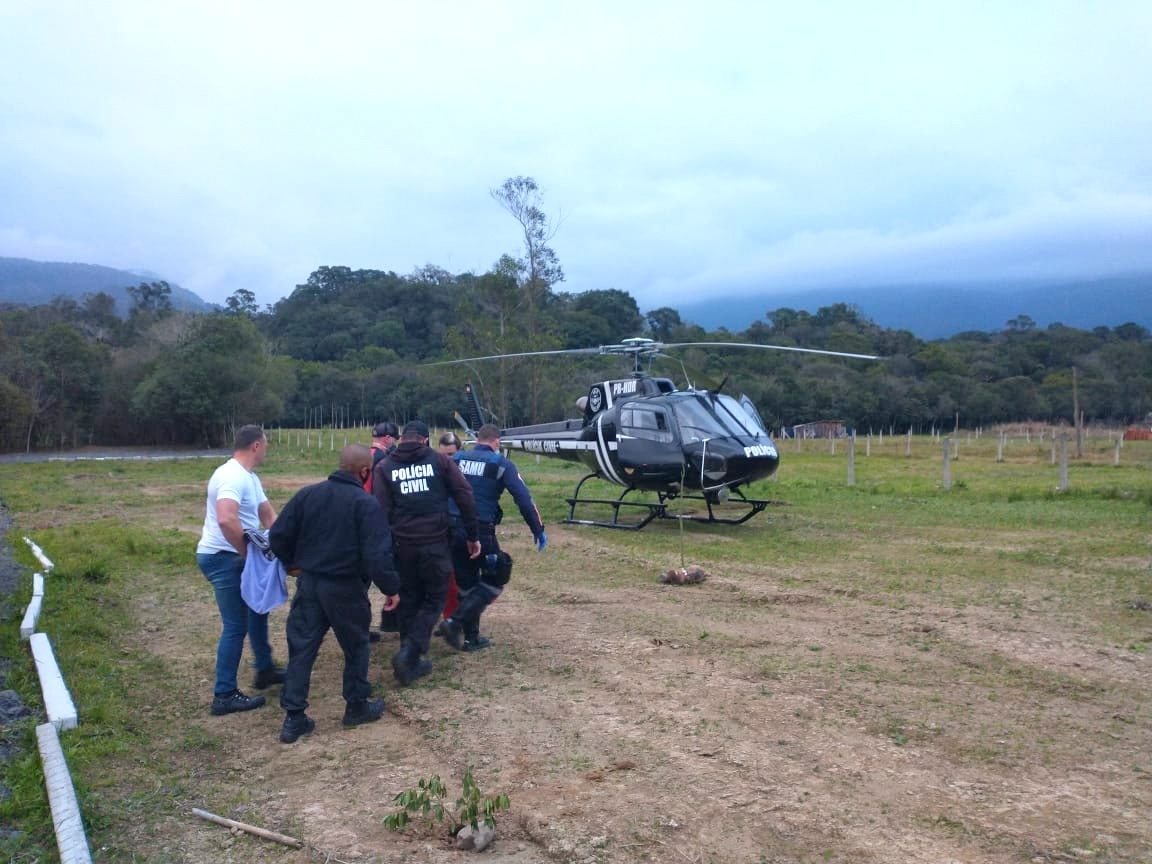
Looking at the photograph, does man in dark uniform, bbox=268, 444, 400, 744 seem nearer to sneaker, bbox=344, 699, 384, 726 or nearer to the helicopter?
sneaker, bbox=344, 699, 384, 726

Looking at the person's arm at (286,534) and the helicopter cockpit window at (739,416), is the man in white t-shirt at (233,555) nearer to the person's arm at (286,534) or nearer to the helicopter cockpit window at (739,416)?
the person's arm at (286,534)

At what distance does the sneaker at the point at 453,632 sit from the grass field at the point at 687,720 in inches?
10.7

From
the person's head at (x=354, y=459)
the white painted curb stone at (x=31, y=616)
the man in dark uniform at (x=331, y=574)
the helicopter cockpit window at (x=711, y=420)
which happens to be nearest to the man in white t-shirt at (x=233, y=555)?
the man in dark uniform at (x=331, y=574)

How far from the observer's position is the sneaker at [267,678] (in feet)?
18.9

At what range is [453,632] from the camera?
6422mm

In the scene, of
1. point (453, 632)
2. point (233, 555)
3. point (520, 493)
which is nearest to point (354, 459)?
point (233, 555)

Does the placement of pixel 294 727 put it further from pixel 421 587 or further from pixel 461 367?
pixel 461 367

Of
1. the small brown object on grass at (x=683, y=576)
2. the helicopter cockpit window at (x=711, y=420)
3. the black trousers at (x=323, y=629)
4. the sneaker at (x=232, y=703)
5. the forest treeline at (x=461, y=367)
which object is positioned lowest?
the sneaker at (x=232, y=703)

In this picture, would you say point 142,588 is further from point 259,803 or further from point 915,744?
point 915,744

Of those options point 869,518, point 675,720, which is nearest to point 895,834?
point 675,720

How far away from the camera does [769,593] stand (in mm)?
8188

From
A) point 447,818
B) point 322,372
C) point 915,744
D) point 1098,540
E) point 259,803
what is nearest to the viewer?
point 447,818

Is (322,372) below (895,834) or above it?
above

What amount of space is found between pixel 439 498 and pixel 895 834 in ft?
11.2
